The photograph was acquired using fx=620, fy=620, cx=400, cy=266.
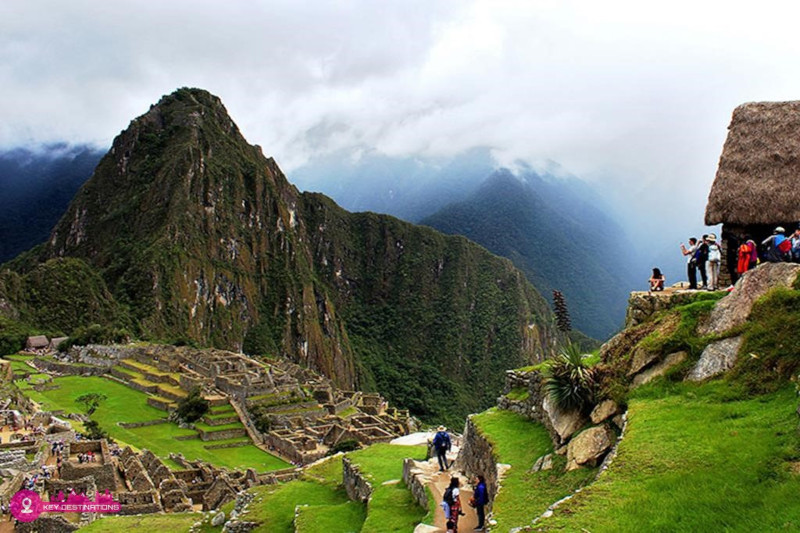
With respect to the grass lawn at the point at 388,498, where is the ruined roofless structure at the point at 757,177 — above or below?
above

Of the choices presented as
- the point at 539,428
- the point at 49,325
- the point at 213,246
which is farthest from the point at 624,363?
the point at 213,246

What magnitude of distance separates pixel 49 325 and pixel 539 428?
104 m

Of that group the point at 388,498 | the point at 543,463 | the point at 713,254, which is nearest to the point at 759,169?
the point at 713,254

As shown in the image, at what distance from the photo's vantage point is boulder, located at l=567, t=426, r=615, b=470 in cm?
1073

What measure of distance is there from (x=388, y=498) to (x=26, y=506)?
1105cm

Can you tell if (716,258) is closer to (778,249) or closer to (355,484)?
(778,249)

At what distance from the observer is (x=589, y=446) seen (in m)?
11.0

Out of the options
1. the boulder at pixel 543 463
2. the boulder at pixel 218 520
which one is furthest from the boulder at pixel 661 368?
the boulder at pixel 218 520

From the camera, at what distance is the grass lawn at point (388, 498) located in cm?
1351

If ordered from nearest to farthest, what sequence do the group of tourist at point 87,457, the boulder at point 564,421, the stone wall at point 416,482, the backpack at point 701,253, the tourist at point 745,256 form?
the boulder at point 564,421
the tourist at point 745,256
the stone wall at point 416,482
the backpack at point 701,253
the group of tourist at point 87,457

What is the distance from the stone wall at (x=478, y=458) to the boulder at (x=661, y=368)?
3390 millimetres

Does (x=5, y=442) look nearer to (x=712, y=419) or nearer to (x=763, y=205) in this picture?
(x=712, y=419)

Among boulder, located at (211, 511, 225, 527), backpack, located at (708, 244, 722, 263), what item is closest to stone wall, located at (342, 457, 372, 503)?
boulder, located at (211, 511, 225, 527)

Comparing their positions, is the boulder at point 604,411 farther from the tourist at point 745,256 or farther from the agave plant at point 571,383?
the tourist at point 745,256
